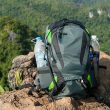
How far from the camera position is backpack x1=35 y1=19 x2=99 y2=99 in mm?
5176

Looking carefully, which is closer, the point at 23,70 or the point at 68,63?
the point at 68,63

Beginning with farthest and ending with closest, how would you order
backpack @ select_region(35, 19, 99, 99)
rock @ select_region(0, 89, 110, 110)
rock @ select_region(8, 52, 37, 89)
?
rock @ select_region(8, 52, 37, 89), backpack @ select_region(35, 19, 99, 99), rock @ select_region(0, 89, 110, 110)

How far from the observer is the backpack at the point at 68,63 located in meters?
5.18

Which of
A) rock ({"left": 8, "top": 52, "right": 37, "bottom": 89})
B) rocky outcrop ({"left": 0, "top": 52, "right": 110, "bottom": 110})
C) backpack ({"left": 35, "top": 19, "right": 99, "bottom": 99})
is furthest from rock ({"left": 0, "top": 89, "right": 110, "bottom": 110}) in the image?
rock ({"left": 8, "top": 52, "right": 37, "bottom": 89})

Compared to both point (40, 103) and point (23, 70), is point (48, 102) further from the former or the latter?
point (23, 70)

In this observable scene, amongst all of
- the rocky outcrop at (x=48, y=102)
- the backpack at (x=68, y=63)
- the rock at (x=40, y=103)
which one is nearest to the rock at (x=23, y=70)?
the backpack at (x=68, y=63)

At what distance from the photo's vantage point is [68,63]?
5.22 m

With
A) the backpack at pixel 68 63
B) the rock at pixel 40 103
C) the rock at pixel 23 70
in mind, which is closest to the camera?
the rock at pixel 40 103

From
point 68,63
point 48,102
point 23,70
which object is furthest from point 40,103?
point 23,70

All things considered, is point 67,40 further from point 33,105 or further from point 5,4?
point 5,4

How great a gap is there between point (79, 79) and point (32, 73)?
73.7 inches

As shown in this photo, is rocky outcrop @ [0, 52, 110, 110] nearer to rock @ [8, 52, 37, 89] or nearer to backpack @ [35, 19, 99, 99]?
backpack @ [35, 19, 99, 99]

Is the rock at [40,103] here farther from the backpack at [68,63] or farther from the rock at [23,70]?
the rock at [23,70]

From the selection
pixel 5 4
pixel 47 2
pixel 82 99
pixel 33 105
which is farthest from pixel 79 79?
pixel 47 2
